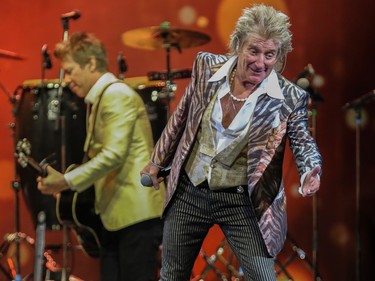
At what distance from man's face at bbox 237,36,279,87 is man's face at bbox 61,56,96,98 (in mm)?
1529

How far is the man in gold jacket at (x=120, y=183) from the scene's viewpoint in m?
3.08

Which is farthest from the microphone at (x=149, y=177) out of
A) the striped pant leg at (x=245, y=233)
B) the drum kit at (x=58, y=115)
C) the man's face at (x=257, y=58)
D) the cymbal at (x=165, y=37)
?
the cymbal at (x=165, y=37)

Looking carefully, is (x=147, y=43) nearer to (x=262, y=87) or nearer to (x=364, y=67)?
(x=364, y=67)

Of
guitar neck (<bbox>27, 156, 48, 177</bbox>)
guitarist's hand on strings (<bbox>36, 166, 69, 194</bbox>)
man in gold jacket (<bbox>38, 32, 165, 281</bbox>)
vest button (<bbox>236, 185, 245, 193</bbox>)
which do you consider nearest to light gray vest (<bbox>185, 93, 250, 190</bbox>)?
vest button (<bbox>236, 185, 245, 193</bbox>)

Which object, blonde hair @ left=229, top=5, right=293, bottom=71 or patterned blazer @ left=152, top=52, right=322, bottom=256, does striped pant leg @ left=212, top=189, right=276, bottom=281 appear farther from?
blonde hair @ left=229, top=5, right=293, bottom=71

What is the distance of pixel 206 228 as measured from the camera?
2166 millimetres

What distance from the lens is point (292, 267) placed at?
457 cm

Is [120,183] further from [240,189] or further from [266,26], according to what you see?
[266,26]

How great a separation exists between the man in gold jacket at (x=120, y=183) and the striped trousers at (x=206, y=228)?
0.91 m

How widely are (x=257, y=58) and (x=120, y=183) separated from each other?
54.4 inches

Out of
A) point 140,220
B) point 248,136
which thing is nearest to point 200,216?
point 248,136

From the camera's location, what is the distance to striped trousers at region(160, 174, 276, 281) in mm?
2068

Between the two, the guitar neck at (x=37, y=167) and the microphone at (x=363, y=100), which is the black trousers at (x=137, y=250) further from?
the microphone at (x=363, y=100)

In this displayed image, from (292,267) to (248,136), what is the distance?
9.09ft
